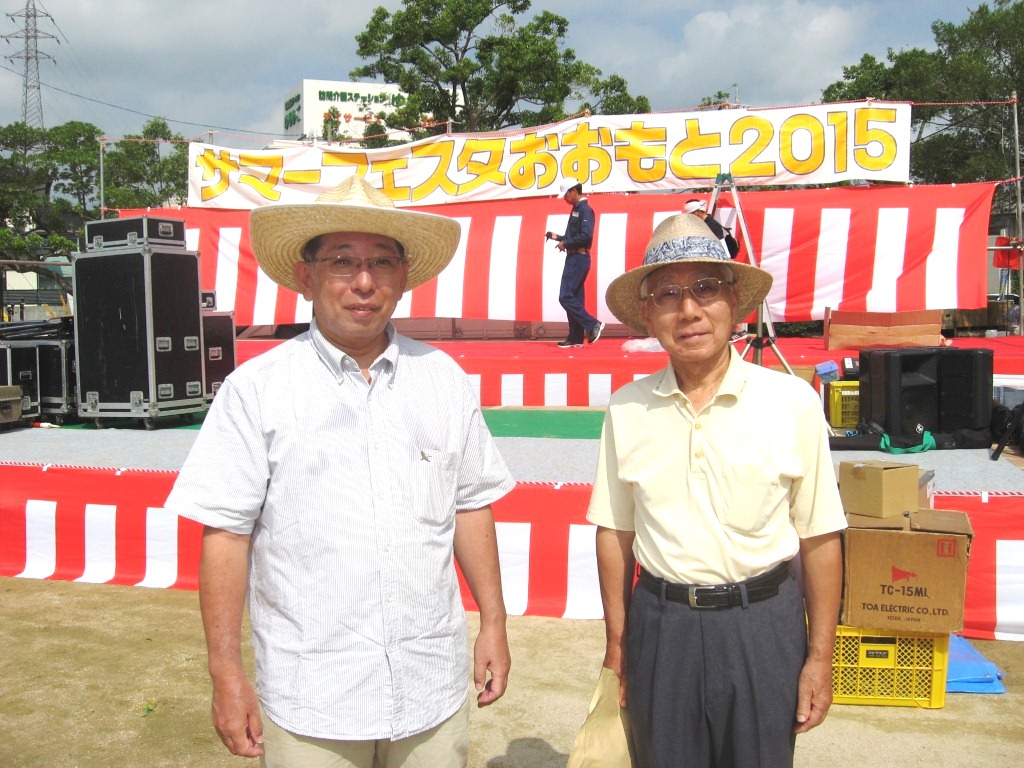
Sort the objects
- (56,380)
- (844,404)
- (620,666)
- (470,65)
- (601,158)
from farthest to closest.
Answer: (470,65)
(601,158)
(56,380)
(844,404)
(620,666)

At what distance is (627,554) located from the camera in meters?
2.00

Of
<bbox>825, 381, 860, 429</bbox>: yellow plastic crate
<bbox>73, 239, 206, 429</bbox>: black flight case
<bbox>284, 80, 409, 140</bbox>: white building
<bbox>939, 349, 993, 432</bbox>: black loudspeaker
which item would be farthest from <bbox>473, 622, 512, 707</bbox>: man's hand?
<bbox>284, 80, 409, 140</bbox>: white building

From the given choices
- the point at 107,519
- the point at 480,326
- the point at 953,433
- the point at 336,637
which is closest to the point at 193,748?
the point at 336,637

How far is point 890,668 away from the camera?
321 centimetres

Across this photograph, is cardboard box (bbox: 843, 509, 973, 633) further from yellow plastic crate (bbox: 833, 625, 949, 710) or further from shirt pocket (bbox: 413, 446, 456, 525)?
shirt pocket (bbox: 413, 446, 456, 525)

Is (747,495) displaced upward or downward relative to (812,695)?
upward

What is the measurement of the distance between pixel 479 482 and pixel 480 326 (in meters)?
14.6

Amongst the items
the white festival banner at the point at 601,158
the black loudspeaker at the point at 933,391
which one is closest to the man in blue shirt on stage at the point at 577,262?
the white festival banner at the point at 601,158

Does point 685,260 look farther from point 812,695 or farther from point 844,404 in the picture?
point 844,404

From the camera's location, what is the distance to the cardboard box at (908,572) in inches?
124

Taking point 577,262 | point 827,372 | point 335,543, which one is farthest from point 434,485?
point 577,262

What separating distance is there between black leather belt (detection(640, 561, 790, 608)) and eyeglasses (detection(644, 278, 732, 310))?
0.60 m

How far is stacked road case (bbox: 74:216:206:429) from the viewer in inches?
270

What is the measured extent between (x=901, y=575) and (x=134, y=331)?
19.6ft
